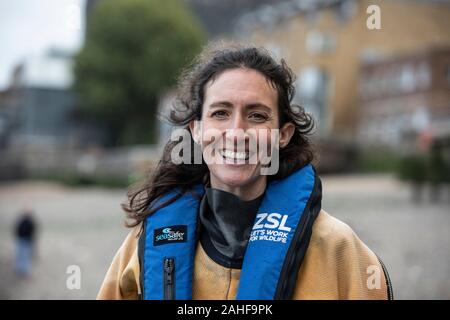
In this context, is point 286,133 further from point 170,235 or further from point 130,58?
point 130,58

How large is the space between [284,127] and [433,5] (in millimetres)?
26388

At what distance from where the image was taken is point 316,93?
34.3 metres

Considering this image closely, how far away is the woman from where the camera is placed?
→ 1.84 meters

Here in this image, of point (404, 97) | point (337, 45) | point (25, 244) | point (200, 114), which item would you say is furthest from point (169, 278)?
point (337, 45)

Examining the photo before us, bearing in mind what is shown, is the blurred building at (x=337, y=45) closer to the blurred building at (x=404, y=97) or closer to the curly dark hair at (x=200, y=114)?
the blurred building at (x=404, y=97)

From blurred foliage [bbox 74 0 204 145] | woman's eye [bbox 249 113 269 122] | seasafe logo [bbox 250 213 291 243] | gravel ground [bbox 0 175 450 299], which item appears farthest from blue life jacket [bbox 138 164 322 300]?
blurred foliage [bbox 74 0 204 145]

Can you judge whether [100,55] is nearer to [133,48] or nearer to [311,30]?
[133,48]

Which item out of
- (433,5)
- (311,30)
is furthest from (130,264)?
(311,30)

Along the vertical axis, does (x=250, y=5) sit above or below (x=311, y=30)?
above

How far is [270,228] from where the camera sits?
6.08 ft

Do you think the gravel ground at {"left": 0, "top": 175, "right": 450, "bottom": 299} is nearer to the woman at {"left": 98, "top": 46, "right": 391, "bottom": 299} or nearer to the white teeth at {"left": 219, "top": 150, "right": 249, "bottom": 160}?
the woman at {"left": 98, "top": 46, "right": 391, "bottom": 299}

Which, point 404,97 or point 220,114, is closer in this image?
point 220,114

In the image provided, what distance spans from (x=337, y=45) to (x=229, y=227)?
3349cm

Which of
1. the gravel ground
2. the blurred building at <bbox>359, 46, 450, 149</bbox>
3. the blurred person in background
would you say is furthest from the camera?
the blurred building at <bbox>359, 46, 450, 149</bbox>
